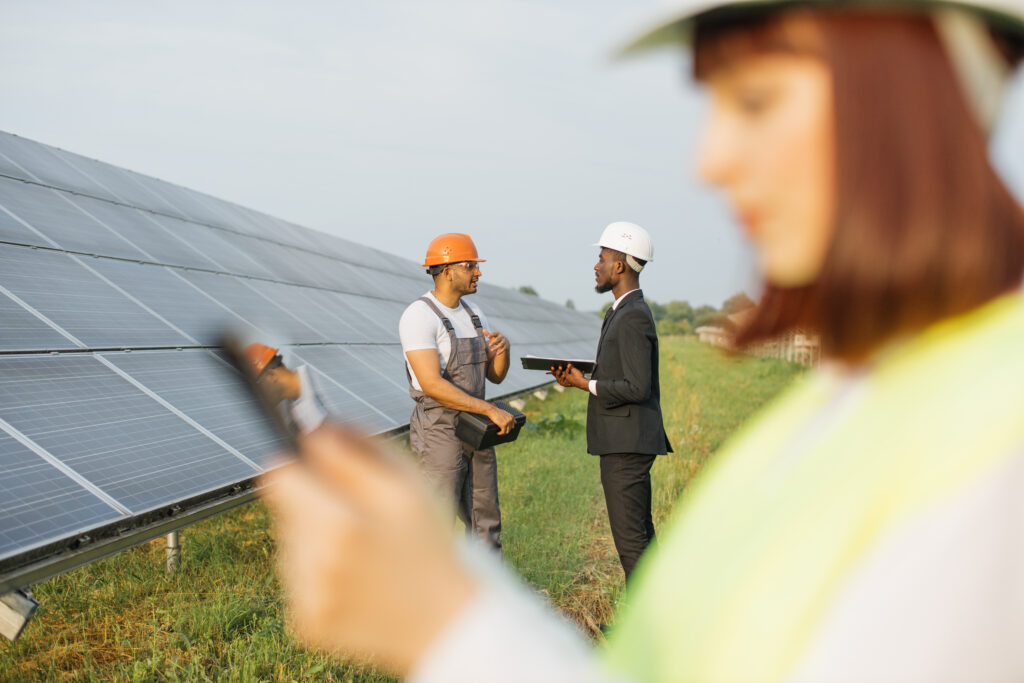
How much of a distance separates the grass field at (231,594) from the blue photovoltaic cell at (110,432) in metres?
0.80

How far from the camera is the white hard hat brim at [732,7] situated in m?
0.55

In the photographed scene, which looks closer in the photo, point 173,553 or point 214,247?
point 173,553

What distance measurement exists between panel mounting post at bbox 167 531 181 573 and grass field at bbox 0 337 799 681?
0.06 meters

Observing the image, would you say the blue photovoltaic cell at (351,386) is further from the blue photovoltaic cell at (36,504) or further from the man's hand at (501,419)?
the blue photovoltaic cell at (36,504)

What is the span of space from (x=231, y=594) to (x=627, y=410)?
2658 millimetres

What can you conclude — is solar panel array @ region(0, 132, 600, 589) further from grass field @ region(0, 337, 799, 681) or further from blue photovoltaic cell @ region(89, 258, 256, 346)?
grass field @ region(0, 337, 799, 681)

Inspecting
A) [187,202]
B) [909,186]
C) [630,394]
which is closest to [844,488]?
[909,186]

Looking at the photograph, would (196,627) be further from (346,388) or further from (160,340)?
(346,388)

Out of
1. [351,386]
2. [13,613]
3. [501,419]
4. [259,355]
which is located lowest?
[13,613]

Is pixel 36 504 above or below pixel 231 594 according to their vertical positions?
above

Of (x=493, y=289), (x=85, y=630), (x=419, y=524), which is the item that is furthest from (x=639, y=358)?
(x=493, y=289)

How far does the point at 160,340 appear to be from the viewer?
17.1 ft

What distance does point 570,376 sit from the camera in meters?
4.92

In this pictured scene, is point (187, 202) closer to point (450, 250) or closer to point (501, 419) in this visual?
point (450, 250)
